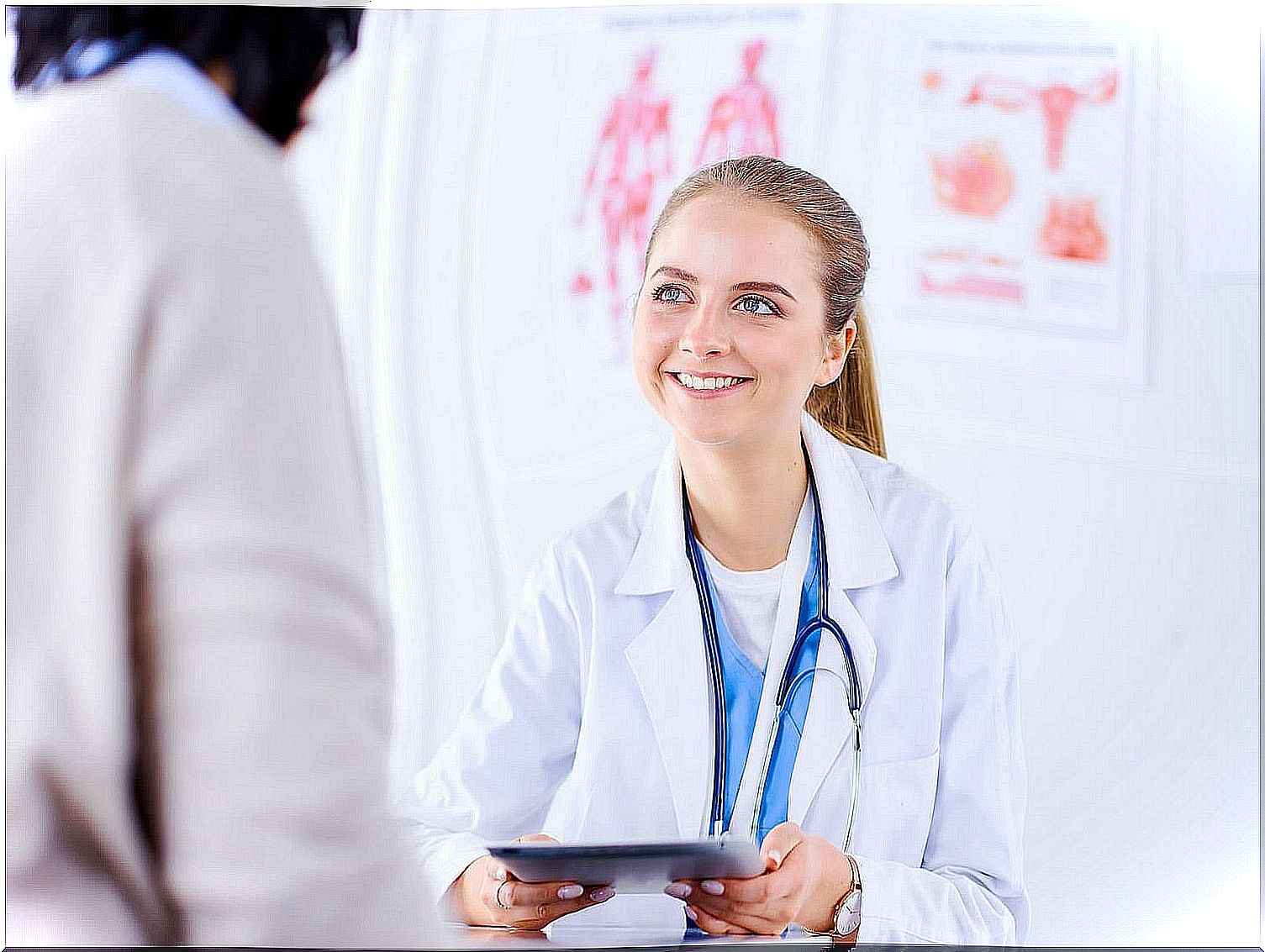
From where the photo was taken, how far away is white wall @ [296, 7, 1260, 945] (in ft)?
6.29

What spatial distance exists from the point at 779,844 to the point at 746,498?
21.4 inches

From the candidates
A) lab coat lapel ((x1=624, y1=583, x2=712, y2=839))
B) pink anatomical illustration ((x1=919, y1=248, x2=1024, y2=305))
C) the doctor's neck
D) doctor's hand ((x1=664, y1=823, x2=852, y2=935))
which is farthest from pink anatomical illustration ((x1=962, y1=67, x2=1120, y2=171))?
doctor's hand ((x1=664, y1=823, x2=852, y2=935))

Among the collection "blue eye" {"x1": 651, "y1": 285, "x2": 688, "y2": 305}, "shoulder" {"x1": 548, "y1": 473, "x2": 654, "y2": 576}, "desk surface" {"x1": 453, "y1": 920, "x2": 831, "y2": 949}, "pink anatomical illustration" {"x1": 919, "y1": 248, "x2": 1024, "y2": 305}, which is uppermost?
"pink anatomical illustration" {"x1": 919, "y1": 248, "x2": 1024, "y2": 305}

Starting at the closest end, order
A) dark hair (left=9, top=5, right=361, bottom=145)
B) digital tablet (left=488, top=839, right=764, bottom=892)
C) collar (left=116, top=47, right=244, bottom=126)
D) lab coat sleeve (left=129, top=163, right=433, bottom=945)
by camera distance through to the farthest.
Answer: lab coat sleeve (left=129, top=163, right=433, bottom=945), collar (left=116, top=47, right=244, bottom=126), dark hair (left=9, top=5, right=361, bottom=145), digital tablet (left=488, top=839, right=764, bottom=892)

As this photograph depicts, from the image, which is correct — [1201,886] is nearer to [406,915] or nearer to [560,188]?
[560,188]

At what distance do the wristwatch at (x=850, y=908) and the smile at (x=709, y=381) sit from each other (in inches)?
30.0

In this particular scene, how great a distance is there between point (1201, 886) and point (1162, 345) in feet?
2.99

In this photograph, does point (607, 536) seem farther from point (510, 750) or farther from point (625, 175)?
point (625, 175)

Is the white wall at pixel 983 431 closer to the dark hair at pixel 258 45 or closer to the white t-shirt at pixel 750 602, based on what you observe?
the white t-shirt at pixel 750 602

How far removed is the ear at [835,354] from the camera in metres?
1.91

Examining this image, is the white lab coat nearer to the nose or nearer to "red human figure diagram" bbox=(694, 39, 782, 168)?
the nose

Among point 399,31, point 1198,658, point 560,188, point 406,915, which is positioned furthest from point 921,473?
point 406,915

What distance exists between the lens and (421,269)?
75.8 inches

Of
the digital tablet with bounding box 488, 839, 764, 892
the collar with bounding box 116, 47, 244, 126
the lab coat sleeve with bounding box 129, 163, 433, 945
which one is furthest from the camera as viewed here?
the digital tablet with bounding box 488, 839, 764, 892
